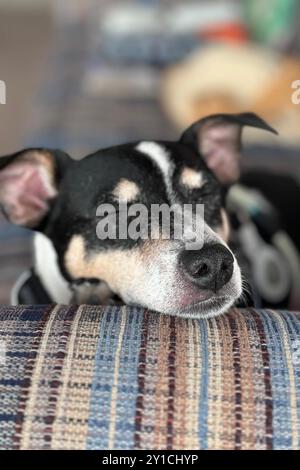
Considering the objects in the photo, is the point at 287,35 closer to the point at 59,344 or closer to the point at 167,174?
the point at 167,174

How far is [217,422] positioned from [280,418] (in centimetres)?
9

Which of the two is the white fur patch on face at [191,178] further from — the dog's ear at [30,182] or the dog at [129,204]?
the dog's ear at [30,182]

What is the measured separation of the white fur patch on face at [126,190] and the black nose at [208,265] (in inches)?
8.5

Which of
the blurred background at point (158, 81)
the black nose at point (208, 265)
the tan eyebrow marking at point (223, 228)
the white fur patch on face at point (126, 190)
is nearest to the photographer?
the black nose at point (208, 265)

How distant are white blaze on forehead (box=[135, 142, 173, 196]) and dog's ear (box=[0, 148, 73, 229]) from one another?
163 mm

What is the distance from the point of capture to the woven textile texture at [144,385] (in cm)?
83

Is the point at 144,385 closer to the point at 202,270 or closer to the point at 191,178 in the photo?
the point at 202,270

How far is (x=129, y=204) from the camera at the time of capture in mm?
1273

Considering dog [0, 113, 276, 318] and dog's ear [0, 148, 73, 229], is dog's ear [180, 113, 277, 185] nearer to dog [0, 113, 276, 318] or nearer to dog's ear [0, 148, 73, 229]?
dog [0, 113, 276, 318]

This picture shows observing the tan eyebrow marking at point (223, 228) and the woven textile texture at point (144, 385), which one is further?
the tan eyebrow marking at point (223, 228)

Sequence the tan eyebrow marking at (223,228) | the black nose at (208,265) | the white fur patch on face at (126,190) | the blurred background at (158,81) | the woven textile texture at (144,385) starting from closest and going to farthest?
the woven textile texture at (144,385), the black nose at (208,265), the white fur patch on face at (126,190), the tan eyebrow marking at (223,228), the blurred background at (158,81)

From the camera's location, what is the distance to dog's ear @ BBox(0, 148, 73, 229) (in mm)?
1330

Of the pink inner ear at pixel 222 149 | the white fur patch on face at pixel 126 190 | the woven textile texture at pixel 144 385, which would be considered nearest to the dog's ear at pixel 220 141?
the pink inner ear at pixel 222 149

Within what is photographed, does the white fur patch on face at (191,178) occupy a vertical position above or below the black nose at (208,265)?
above
